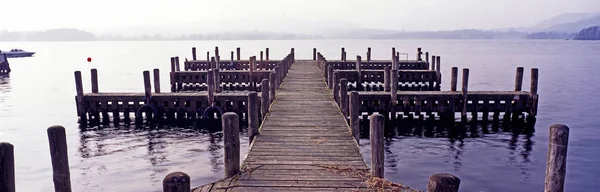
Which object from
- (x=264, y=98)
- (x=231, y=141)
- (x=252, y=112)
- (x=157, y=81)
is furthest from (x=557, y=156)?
(x=157, y=81)

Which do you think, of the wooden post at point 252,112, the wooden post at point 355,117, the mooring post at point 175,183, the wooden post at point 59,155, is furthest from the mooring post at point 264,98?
the mooring post at point 175,183

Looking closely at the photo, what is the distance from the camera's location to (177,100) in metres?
21.9

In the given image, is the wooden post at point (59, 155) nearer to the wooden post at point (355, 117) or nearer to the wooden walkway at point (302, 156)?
the wooden walkway at point (302, 156)

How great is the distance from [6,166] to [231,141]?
3550 mm

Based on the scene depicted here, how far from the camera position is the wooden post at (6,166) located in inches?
230

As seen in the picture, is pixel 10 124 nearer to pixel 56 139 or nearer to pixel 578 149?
pixel 56 139

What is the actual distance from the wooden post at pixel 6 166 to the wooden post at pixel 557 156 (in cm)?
796

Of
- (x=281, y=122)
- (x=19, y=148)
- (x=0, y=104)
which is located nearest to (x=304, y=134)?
(x=281, y=122)

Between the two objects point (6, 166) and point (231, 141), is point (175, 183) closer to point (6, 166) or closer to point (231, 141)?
point (6, 166)

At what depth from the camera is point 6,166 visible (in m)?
5.91

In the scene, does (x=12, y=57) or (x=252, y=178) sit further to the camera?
(x=12, y=57)

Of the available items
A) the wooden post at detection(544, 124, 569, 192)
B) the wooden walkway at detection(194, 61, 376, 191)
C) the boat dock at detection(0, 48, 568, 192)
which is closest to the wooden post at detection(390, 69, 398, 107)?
the boat dock at detection(0, 48, 568, 192)

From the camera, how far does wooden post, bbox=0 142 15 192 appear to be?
230 inches

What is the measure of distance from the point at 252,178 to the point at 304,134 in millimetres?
3818
